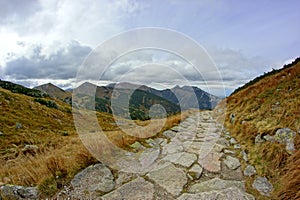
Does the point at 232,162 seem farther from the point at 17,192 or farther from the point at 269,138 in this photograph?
the point at 17,192

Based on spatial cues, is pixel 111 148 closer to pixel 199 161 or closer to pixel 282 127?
pixel 199 161

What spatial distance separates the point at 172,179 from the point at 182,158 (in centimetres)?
141

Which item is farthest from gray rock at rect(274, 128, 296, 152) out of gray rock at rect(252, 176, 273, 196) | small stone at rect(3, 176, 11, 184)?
small stone at rect(3, 176, 11, 184)

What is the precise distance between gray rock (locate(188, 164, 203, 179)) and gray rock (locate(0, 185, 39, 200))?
3343 mm

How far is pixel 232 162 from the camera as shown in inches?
237

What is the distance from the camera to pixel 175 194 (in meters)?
4.45

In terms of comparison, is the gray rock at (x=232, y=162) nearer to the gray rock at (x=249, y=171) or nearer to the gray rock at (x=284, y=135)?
the gray rock at (x=249, y=171)

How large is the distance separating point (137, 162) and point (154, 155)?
82 centimetres

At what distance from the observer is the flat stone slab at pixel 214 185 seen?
461 cm

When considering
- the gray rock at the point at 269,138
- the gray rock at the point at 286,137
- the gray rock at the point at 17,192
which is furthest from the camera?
the gray rock at the point at 269,138

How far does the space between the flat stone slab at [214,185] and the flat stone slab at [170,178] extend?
0.29 m

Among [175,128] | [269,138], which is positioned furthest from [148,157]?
[175,128]

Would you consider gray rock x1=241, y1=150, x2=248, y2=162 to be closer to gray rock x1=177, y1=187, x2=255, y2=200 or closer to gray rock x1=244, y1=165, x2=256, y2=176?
gray rock x1=244, y1=165, x2=256, y2=176

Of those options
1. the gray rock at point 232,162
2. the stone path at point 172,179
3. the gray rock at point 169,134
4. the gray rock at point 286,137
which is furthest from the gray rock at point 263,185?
the gray rock at point 169,134
